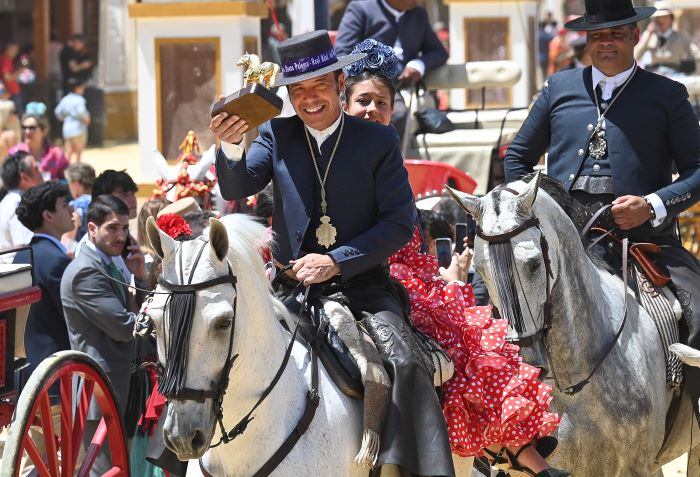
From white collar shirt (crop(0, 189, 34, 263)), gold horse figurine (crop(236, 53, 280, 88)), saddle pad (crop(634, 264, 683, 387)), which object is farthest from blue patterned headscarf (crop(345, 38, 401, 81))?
white collar shirt (crop(0, 189, 34, 263))

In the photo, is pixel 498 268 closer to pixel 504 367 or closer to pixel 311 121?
pixel 504 367

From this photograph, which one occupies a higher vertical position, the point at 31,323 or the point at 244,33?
the point at 244,33

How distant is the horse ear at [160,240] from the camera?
459 cm

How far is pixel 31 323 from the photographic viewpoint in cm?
814

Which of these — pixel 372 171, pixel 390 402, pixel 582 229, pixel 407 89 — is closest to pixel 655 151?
pixel 582 229

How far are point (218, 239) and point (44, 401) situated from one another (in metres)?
1.40

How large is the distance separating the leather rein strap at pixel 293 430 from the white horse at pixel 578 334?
4.46 feet

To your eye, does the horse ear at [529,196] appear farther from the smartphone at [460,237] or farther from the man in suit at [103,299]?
the man in suit at [103,299]

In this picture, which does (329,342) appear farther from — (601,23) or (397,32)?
(397,32)

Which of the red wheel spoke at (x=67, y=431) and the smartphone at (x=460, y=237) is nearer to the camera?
the red wheel spoke at (x=67, y=431)

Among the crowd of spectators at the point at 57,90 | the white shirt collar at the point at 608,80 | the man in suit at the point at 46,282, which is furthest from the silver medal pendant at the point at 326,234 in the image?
the crowd of spectators at the point at 57,90

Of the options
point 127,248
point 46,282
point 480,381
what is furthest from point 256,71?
point 127,248

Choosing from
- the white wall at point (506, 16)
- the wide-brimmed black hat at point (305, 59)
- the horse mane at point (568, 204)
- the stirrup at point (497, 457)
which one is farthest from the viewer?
the white wall at point (506, 16)

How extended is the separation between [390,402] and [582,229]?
202 centimetres
